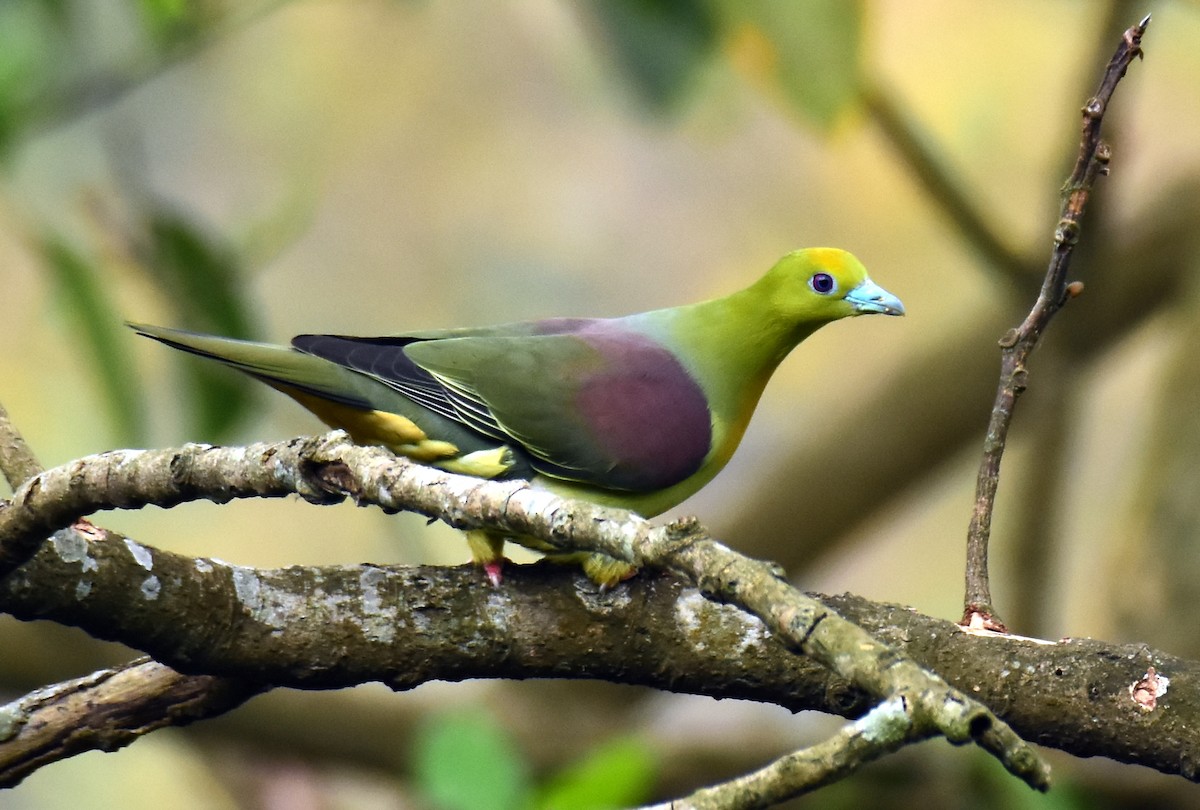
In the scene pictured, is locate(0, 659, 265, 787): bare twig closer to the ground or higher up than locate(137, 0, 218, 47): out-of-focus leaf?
closer to the ground

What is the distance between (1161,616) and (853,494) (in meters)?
1.24

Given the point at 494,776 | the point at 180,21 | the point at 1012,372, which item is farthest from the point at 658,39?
the point at 494,776

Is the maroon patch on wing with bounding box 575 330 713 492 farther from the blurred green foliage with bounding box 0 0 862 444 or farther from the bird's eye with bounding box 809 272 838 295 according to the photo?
the blurred green foliage with bounding box 0 0 862 444

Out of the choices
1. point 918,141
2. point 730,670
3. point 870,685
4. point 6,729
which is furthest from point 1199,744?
point 918,141

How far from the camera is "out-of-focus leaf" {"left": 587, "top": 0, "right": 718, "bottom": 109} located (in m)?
3.86

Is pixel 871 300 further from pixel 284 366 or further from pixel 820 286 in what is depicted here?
pixel 284 366

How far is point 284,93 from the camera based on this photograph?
629cm

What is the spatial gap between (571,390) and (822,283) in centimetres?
58

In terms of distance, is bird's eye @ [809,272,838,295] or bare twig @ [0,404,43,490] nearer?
bare twig @ [0,404,43,490]

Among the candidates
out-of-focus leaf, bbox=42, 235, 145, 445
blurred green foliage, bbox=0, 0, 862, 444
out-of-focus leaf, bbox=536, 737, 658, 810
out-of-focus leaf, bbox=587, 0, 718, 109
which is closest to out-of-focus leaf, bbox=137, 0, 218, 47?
blurred green foliage, bbox=0, 0, 862, 444

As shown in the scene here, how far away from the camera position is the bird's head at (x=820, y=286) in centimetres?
270

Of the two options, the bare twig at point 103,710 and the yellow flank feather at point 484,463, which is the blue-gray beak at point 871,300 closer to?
the yellow flank feather at point 484,463

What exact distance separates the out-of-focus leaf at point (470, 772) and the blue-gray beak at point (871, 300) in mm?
1132

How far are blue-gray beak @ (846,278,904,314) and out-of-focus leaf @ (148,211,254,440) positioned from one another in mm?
1848
